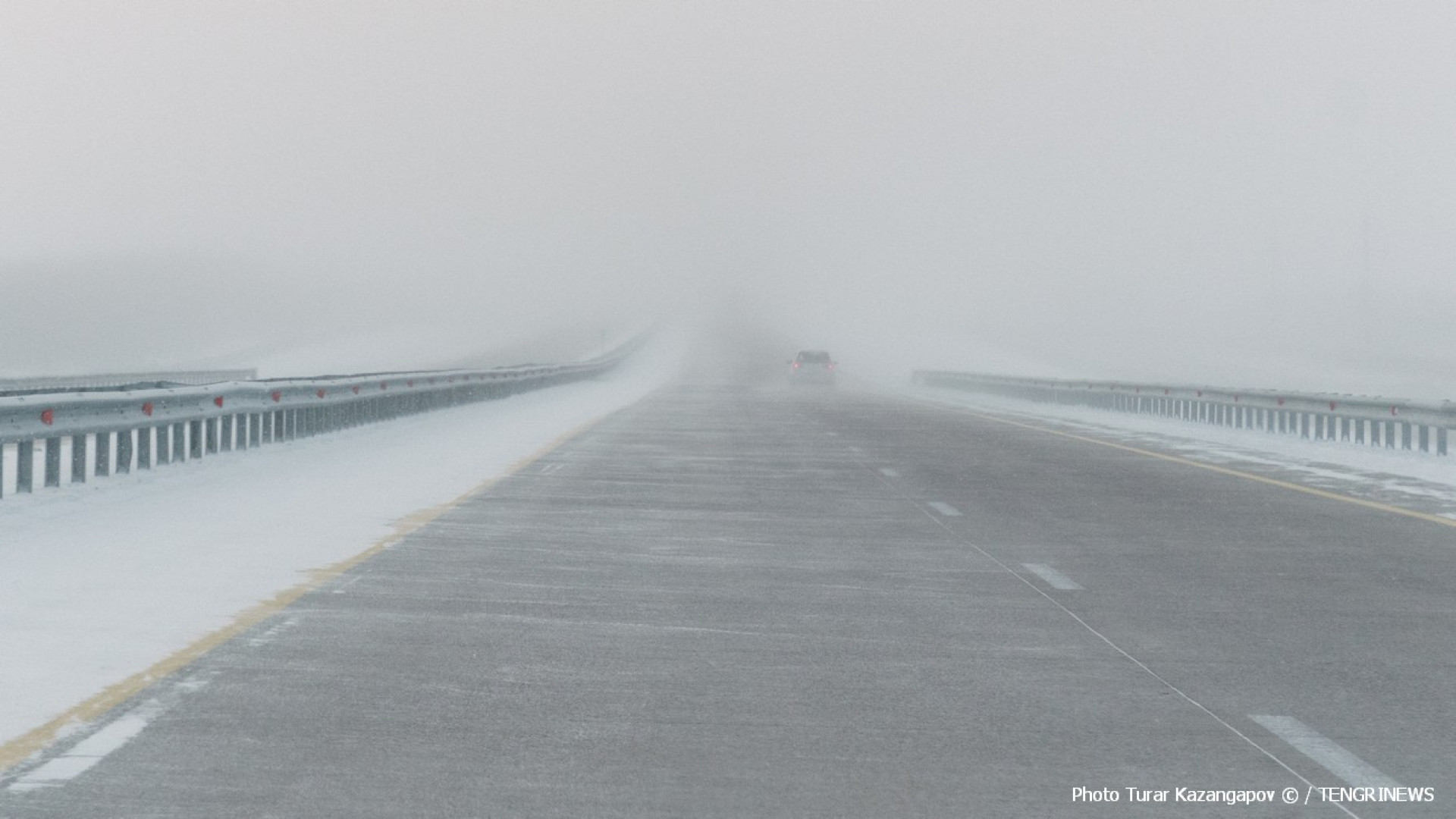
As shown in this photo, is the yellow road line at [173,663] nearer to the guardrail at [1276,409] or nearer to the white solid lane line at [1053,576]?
the white solid lane line at [1053,576]

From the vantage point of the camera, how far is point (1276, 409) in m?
31.1

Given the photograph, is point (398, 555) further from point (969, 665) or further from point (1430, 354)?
point (1430, 354)

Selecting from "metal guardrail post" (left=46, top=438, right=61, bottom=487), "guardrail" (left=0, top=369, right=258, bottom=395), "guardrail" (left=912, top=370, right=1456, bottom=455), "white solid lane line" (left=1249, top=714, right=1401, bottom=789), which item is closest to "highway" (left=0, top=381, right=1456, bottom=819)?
"white solid lane line" (left=1249, top=714, right=1401, bottom=789)

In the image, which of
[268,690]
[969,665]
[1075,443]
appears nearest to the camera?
[268,690]

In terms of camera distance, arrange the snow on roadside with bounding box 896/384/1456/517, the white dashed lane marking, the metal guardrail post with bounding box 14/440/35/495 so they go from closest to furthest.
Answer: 1. the white dashed lane marking
2. the metal guardrail post with bounding box 14/440/35/495
3. the snow on roadside with bounding box 896/384/1456/517

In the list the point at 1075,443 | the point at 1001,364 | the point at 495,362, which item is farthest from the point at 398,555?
the point at 1001,364

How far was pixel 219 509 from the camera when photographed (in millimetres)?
15312

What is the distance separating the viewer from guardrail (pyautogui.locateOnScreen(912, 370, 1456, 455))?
2555cm

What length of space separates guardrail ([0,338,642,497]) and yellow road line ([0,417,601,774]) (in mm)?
3232

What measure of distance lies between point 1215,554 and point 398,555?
5.52 meters

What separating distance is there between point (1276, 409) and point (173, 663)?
25.8 m

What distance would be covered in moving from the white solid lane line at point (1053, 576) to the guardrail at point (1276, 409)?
43.5 ft

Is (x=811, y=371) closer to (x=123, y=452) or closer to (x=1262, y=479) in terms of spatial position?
(x=1262, y=479)

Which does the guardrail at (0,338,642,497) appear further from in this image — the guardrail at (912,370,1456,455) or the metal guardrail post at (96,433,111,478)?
the guardrail at (912,370,1456,455)
